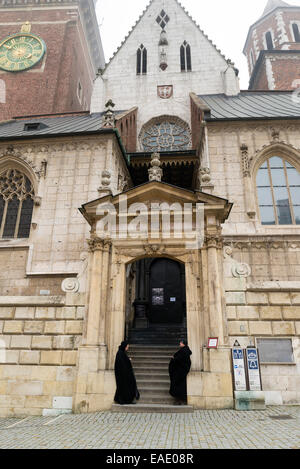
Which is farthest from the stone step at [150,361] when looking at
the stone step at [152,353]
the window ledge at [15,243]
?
the window ledge at [15,243]

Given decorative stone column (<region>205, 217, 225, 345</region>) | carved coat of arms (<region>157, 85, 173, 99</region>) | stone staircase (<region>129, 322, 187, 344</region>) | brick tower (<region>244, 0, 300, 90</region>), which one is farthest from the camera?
brick tower (<region>244, 0, 300, 90</region>)

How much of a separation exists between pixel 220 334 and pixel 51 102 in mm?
25023

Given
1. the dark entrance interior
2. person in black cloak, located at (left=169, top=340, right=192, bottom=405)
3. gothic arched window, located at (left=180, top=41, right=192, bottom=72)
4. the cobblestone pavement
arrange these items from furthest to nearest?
gothic arched window, located at (left=180, top=41, right=192, bottom=72)
the dark entrance interior
person in black cloak, located at (left=169, top=340, right=192, bottom=405)
the cobblestone pavement

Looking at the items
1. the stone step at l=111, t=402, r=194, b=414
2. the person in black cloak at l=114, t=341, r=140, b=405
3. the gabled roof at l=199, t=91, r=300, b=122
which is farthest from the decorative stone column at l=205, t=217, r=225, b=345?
the gabled roof at l=199, t=91, r=300, b=122

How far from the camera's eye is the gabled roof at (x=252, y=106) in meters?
14.8

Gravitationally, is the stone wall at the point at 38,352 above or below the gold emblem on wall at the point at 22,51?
below

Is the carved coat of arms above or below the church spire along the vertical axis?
below

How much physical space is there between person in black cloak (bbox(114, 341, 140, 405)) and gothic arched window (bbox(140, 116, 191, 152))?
1536cm

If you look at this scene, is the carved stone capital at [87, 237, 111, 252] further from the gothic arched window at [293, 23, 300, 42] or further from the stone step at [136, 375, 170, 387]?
the gothic arched window at [293, 23, 300, 42]

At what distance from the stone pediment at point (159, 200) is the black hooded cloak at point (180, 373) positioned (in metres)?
4.17

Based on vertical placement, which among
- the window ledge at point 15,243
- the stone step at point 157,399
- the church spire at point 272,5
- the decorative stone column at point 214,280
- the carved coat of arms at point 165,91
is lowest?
the stone step at point 157,399

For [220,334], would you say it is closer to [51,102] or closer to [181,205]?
[181,205]

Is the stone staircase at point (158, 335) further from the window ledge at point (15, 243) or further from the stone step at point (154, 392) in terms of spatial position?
the window ledge at point (15, 243)

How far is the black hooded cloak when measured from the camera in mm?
8008
